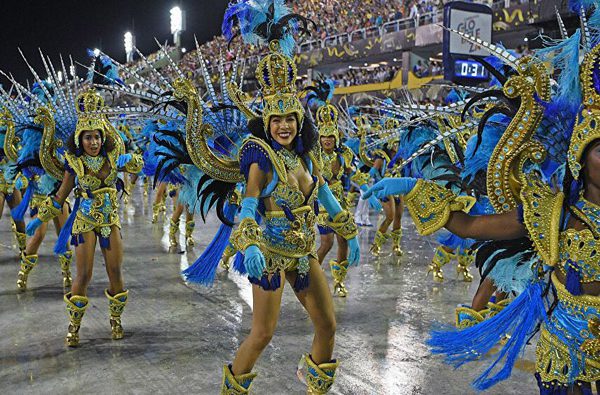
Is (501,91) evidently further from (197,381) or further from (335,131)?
(335,131)

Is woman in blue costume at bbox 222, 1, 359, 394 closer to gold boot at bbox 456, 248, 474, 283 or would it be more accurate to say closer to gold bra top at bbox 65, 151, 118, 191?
gold bra top at bbox 65, 151, 118, 191

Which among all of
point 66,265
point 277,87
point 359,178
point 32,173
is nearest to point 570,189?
point 277,87

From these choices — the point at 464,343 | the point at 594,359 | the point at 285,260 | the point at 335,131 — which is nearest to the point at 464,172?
the point at 464,343

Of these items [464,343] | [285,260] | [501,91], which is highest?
[501,91]

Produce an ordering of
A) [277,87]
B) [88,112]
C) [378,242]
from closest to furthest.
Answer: [277,87] < [88,112] < [378,242]

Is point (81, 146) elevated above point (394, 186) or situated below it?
above

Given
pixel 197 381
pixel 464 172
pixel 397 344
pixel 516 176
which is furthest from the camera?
pixel 397 344

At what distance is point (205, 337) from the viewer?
5.11 metres

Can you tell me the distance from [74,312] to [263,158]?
254cm

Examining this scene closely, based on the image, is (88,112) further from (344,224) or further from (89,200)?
(344,224)

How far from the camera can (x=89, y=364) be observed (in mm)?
4434

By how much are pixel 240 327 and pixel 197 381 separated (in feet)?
4.21

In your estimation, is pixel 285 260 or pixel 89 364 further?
pixel 89 364

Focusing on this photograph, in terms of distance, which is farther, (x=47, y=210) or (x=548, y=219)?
(x=47, y=210)
